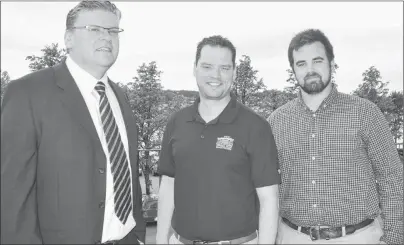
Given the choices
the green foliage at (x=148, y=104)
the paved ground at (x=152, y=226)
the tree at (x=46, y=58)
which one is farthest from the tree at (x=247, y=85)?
the tree at (x=46, y=58)

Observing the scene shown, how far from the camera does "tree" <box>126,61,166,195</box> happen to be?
3562 centimetres

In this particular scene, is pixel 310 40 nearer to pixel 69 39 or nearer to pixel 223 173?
pixel 223 173

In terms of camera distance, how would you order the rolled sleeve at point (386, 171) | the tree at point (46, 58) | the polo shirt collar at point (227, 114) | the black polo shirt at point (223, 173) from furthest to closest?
1. the tree at point (46, 58)
2. the rolled sleeve at point (386, 171)
3. the polo shirt collar at point (227, 114)
4. the black polo shirt at point (223, 173)

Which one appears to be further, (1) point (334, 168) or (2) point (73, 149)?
(1) point (334, 168)

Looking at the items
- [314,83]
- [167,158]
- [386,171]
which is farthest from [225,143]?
[386,171]

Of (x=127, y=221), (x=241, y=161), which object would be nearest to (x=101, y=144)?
(x=127, y=221)

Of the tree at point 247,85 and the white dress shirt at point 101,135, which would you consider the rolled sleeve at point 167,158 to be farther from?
the tree at point 247,85

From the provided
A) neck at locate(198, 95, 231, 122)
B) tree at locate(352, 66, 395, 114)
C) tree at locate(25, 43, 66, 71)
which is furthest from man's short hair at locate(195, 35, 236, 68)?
tree at locate(352, 66, 395, 114)

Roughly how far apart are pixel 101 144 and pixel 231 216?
1168 millimetres

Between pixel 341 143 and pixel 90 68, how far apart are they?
2336mm

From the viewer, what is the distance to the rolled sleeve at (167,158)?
130 inches

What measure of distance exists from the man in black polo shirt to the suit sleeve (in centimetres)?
118

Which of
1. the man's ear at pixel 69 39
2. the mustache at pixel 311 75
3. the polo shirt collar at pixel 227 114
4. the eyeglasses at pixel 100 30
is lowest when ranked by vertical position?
the polo shirt collar at pixel 227 114

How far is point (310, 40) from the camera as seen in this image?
3574 mm
